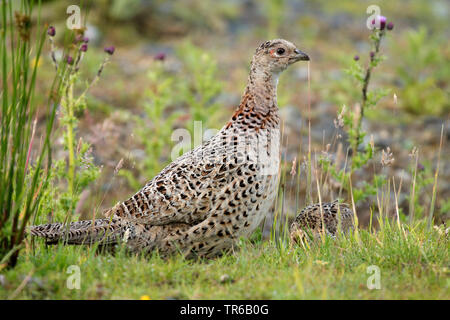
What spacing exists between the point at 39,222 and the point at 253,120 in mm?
2025

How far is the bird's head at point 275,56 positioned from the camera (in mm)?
5547

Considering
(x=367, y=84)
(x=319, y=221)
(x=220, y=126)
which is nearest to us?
(x=319, y=221)

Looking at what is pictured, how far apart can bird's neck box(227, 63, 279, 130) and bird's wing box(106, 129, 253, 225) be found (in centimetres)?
35

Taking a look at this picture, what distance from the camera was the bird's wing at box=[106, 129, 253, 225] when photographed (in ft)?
16.3

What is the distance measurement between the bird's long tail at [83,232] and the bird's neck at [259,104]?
133cm

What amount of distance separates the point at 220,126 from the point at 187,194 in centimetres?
410

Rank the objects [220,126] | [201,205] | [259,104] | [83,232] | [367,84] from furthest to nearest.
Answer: [220,126] → [367,84] → [259,104] → [201,205] → [83,232]

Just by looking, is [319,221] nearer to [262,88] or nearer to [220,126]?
[262,88]

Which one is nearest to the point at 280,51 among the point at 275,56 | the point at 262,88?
the point at 275,56

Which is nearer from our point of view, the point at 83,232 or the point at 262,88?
the point at 83,232

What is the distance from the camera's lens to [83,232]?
4832 mm

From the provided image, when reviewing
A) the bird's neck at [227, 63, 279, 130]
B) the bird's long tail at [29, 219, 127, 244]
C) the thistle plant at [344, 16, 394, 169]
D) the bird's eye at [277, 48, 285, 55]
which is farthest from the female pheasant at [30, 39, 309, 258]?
the thistle plant at [344, 16, 394, 169]
